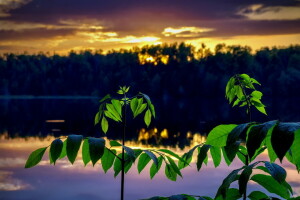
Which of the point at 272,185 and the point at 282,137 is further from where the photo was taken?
the point at 272,185

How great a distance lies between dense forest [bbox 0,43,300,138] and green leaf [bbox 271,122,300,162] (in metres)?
86.6

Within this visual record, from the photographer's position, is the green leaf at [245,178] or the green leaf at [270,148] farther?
the green leaf at [270,148]

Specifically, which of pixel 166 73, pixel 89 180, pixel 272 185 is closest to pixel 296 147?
pixel 272 185

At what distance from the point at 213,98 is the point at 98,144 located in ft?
328

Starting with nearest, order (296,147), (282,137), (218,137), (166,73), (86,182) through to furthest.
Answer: (282,137) < (296,147) < (218,137) < (86,182) < (166,73)

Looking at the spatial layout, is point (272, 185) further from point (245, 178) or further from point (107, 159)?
point (107, 159)

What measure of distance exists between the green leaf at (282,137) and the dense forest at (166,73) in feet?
284

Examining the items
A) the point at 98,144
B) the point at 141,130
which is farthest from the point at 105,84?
the point at 98,144

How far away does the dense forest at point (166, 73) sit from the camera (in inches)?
3799

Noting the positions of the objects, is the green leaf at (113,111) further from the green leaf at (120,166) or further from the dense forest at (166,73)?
the dense forest at (166,73)

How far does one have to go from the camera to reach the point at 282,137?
31.3 inches

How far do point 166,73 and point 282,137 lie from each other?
333 feet

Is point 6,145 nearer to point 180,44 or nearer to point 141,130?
point 141,130

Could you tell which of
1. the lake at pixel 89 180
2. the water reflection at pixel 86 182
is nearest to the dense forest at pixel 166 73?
the lake at pixel 89 180
